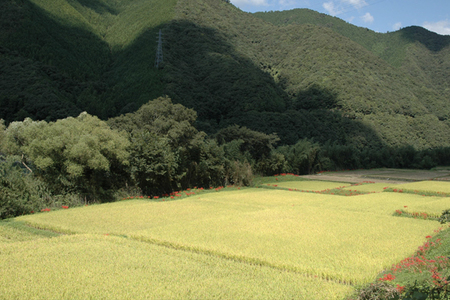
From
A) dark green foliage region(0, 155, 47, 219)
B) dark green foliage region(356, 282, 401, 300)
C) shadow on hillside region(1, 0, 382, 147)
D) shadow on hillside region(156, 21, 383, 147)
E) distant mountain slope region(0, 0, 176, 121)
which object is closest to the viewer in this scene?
dark green foliage region(356, 282, 401, 300)

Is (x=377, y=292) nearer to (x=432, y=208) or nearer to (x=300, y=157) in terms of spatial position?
(x=432, y=208)

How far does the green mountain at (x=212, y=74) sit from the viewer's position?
48562mm

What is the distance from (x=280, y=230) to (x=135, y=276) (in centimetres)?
513

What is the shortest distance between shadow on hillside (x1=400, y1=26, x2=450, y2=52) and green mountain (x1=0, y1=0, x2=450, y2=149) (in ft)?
68.4

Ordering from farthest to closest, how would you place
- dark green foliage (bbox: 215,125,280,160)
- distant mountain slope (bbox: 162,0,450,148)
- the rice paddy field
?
distant mountain slope (bbox: 162,0,450,148) → dark green foliage (bbox: 215,125,280,160) → the rice paddy field

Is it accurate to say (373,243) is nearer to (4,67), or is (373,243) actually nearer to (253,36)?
(4,67)

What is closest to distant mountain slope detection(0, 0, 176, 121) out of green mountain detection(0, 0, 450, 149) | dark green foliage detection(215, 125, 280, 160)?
green mountain detection(0, 0, 450, 149)

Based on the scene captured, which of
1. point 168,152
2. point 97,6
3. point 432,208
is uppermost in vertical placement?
point 97,6

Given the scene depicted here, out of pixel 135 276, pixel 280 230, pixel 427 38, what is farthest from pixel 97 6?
pixel 427 38

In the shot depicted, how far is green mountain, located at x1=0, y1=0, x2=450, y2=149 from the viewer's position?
4856cm

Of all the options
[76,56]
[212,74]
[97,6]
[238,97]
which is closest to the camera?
[238,97]

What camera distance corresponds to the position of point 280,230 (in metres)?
10.7

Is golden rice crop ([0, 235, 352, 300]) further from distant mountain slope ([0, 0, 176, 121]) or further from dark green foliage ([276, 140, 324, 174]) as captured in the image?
distant mountain slope ([0, 0, 176, 121])

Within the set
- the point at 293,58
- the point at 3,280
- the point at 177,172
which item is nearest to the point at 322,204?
the point at 177,172
